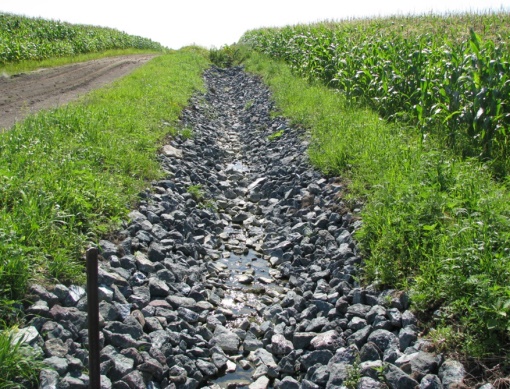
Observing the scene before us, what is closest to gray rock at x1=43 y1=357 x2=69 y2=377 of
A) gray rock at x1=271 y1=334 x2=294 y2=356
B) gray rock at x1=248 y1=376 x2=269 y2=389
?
gray rock at x1=248 y1=376 x2=269 y2=389

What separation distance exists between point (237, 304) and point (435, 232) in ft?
8.44

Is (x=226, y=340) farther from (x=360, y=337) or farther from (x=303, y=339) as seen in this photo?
(x=360, y=337)

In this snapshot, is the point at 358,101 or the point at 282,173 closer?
the point at 282,173

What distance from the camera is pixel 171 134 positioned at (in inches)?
464

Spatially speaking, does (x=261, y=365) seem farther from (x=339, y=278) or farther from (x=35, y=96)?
(x=35, y=96)

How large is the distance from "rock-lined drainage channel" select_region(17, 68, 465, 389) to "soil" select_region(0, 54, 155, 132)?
4946 millimetres

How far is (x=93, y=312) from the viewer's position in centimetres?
207

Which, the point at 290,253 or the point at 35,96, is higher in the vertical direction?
the point at 35,96

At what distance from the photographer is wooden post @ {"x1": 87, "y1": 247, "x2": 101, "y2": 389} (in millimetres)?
1975

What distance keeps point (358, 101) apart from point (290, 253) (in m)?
6.51

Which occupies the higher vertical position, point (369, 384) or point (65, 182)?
point (65, 182)

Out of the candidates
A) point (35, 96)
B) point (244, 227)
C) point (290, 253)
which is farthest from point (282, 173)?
point (35, 96)

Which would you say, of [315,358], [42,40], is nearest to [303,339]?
[315,358]

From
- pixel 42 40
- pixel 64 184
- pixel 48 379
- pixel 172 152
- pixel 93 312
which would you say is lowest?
pixel 48 379
